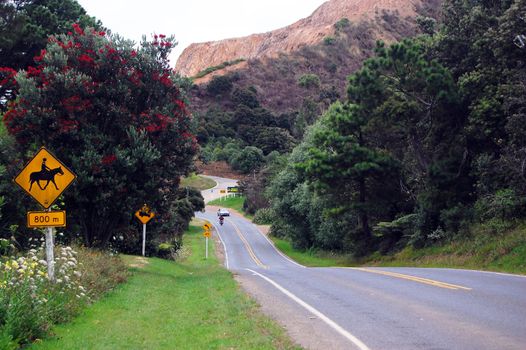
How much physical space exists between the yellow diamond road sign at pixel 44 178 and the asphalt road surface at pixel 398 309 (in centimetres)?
499

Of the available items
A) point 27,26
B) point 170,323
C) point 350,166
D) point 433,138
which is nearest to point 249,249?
point 350,166

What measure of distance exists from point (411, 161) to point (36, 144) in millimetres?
22098

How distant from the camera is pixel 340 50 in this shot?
553 ft

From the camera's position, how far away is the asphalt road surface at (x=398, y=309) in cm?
877

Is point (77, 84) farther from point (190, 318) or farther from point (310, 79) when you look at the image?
point (310, 79)

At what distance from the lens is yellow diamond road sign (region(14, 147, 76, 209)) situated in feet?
38.8

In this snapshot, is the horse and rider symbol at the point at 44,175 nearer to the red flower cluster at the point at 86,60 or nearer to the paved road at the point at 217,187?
the red flower cluster at the point at 86,60

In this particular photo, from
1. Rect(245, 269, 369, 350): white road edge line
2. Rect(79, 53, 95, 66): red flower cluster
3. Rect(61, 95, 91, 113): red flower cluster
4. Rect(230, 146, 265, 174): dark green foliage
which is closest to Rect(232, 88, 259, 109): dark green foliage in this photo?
Rect(230, 146, 265, 174): dark green foliage

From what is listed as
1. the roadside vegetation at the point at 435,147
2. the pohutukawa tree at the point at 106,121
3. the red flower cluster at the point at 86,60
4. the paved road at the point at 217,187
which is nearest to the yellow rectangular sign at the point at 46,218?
the pohutukawa tree at the point at 106,121

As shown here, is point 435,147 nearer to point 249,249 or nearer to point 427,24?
point 427,24

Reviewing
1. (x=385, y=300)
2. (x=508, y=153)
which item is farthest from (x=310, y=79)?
(x=385, y=300)

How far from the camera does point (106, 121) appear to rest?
65.8 ft

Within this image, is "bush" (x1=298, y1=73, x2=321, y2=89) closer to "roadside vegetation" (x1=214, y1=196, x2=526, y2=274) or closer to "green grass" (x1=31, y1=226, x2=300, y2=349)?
"roadside vegetation" (x1=214, y1=196, x2=526, y2=274)

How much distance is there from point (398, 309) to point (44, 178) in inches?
297
